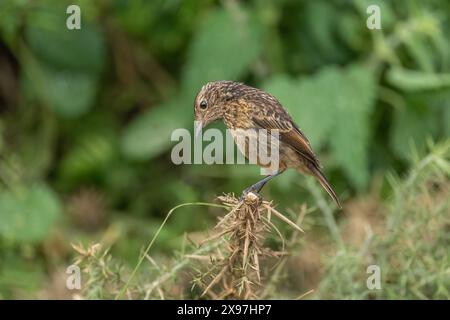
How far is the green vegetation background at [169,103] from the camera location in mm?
5285

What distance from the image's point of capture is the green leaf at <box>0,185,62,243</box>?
507cm

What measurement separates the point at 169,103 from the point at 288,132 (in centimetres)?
292

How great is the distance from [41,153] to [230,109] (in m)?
3.15

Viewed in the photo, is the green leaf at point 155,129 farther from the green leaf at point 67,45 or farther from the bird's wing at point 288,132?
the bird's wing at point 288,132

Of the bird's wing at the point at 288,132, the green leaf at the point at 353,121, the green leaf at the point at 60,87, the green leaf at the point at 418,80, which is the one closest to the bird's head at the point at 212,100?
the bird's wing at the point at 288,132

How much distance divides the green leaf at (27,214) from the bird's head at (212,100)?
2188 millimetres

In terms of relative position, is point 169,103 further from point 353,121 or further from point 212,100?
point 212,100

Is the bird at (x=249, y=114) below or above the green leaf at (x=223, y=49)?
below

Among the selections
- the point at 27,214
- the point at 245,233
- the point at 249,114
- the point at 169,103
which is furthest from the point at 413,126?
the point at 245,233

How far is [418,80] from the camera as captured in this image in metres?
5.38

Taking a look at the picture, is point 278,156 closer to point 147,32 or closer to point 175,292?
point 175,292

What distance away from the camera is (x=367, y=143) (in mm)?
5867

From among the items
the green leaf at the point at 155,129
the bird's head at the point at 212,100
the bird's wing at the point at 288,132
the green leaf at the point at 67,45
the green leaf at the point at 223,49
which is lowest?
the bird's wing at the point at 288,132
